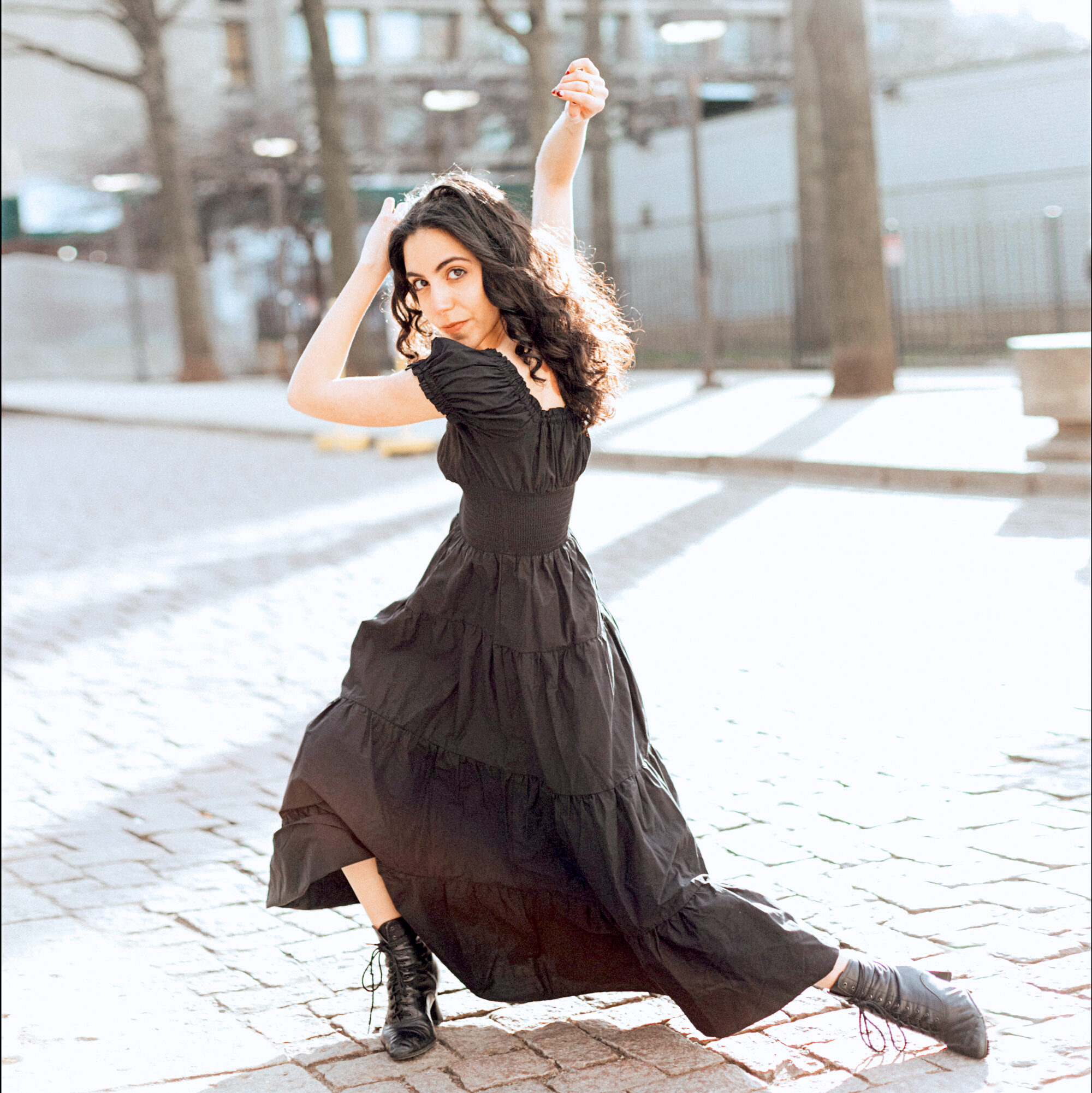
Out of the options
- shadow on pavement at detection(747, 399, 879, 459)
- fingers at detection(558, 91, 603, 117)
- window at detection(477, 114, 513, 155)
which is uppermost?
window at detection(477, 114, 513, 155)

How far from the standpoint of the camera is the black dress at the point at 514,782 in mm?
2867

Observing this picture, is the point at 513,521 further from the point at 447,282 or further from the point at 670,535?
the point at 670,535

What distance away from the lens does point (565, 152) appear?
3273 mm

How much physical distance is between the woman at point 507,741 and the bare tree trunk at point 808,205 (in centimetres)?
2092

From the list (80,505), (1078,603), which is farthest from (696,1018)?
(80,505)

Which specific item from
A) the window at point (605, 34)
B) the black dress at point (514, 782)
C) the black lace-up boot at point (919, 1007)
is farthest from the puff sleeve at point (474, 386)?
the window at point (605, 34)

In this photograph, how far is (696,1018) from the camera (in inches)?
114

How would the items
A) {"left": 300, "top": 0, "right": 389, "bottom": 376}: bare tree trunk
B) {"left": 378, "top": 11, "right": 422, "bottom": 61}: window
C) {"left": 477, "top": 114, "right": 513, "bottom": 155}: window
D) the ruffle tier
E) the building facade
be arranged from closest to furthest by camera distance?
the ruffle tier
{"left": 300, "top": 0, "right": 389, "bottom": 376}: bare tree trunk
the building facade
{"left": 477, "top": 114, "right": 513, "bottom": 155}: window
{"left": 378, "top": 11, "right": 422, "bottom": 61}: window

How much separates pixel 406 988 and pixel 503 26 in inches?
713

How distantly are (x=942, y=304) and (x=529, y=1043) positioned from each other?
77.5ft

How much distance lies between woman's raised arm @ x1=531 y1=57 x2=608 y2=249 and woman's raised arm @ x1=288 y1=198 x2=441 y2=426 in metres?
0.39

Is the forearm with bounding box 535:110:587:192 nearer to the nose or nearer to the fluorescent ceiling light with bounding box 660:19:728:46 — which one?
the nose

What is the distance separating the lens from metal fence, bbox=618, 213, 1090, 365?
76.7ft

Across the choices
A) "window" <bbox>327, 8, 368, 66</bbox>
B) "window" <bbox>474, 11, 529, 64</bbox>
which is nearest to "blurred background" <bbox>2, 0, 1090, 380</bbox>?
"window" <bbox>474, 11, 529, 64</bbox>
